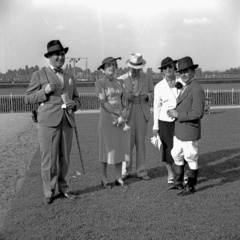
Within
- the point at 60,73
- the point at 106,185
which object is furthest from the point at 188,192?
the point at 60,73

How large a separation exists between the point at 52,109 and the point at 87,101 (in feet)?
64.5

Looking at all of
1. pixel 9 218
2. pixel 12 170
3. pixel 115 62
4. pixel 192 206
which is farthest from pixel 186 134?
pixel 12 170

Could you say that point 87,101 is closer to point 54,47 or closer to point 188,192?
point 188,192

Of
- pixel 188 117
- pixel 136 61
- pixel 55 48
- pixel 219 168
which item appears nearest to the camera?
pixel 55 48

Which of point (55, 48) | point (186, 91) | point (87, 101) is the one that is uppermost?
point (55, 48)

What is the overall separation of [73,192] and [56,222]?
1315 mm

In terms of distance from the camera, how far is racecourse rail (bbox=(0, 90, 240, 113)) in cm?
2400

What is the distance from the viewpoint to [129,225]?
4539mm

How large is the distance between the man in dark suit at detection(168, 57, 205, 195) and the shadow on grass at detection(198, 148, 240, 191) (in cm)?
67

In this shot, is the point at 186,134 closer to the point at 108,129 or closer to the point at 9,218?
the point at 108,129

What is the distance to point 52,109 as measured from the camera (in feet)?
17.7

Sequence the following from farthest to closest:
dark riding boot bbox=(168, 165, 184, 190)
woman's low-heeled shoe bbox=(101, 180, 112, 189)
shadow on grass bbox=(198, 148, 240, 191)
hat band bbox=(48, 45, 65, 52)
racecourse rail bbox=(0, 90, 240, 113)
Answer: racecourse rail bbox=(0, 90, 240, 113) → shadow on grass bbox=(198, 148, 240, 191) → woman's low-heeled shoe bbox=(101, 180, 112, 189) → dark riding boot bbox=(168, 165, 184, 190) → hat band bbox=(48, 45, 65, 52)

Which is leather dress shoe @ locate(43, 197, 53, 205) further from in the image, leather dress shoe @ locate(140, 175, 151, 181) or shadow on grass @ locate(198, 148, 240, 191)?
shadow on grass @ locate(198, 148, 240, 191)

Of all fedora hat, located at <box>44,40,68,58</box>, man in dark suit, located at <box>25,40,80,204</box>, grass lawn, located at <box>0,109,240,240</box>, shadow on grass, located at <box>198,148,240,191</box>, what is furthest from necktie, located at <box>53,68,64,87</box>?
shadow on grass, located at <box>198,148,240,191</box>
